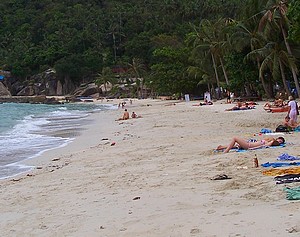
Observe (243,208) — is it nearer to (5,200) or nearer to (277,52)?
(5,200)

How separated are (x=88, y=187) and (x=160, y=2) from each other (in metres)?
105

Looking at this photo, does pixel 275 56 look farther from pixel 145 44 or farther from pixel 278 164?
pixel 145 44

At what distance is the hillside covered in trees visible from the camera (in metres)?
39.6

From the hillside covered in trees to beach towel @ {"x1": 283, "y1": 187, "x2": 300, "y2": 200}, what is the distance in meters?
28.4

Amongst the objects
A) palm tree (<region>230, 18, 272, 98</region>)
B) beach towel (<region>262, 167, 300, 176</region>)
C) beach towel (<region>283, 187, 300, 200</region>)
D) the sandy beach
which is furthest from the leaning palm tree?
beach towel (<region>283, 187, 300, 200</region>)

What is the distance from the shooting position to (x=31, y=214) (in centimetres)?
727

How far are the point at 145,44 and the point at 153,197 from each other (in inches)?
3652

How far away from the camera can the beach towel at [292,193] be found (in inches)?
226

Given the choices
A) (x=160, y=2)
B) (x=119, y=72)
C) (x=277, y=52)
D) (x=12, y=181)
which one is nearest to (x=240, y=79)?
(x=277, y=52)

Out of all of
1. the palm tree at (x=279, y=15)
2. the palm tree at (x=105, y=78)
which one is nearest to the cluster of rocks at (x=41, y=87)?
the palm tree at (x=105, y=78)

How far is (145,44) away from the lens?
9844 cm

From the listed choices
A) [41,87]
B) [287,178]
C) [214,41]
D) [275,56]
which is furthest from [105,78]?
[287,178]

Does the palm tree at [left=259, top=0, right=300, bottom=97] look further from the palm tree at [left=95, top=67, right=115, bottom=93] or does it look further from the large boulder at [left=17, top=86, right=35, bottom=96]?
the large boulder at [left=17, top=86, right=35, bottom=96]

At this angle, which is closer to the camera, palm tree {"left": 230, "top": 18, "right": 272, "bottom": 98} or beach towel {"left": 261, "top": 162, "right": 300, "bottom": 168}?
beach towel {"left": 261, "top": 162, "right": 300, "bottom": 168}
